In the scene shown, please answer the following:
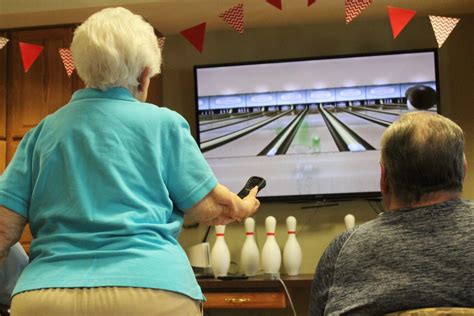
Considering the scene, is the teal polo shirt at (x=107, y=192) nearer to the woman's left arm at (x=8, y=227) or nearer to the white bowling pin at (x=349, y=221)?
the woman's left arm at (x=8, y=227)

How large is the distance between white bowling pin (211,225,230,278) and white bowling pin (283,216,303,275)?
345mm

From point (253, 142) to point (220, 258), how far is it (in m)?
0.74

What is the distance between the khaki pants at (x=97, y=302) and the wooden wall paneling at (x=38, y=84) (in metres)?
2.72

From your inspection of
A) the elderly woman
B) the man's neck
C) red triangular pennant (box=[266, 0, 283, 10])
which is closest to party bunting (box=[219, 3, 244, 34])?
red triangular pennant (box=[266, 0, 283, 10])

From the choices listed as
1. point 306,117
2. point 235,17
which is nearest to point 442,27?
point 306,117

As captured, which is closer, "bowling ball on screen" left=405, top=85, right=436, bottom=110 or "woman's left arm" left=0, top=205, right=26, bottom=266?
"woman's left arm" left=0, top=205, right=26, bottom=266

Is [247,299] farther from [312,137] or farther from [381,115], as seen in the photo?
[381,115]

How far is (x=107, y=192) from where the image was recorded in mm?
1297

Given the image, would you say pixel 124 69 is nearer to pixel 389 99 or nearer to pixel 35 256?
pixel 35 256

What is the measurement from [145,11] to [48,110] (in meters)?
0.86

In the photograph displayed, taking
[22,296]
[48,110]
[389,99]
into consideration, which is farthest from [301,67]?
[22,296]

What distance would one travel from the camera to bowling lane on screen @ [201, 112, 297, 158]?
3.85 m

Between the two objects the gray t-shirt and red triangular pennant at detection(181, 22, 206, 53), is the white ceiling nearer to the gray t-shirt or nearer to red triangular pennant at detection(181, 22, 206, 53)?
red triangular pennant at detection(181, 22, 206, 53)

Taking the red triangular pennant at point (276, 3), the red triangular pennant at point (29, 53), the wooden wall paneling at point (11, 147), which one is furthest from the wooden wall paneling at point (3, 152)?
the red triangular pennant at point (276, 3)
